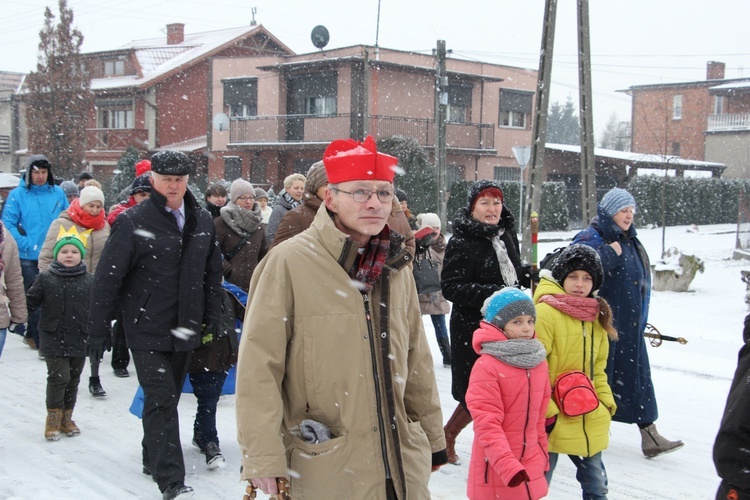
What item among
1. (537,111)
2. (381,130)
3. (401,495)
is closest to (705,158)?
(381,130)

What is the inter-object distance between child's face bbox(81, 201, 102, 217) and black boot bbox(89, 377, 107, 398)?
167cm

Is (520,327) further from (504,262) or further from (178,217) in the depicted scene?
(178,217)

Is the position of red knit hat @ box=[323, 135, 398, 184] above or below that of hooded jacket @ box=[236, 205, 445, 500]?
above

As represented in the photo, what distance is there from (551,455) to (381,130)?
96.2 ft

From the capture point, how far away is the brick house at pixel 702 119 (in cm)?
4906

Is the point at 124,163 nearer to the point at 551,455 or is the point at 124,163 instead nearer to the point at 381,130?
the point at 381,130

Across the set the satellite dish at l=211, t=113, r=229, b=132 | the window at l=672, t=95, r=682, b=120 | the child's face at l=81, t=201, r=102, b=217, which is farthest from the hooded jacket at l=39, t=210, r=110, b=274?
the window at l=672, t=95, r=682, b=120

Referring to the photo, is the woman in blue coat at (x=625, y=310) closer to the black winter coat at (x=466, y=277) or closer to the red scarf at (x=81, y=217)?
the black winter coat at (x=466, y=277)

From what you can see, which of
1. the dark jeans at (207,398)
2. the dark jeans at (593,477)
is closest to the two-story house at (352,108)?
the dark jeans at (207,398)

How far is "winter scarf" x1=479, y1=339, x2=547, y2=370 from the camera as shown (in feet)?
12.8

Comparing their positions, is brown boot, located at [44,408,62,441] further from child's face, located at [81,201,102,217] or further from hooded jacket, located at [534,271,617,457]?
hooded jacket, located at [534,271,617,457]

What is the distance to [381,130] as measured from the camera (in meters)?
33.1

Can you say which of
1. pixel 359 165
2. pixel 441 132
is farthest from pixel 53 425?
pixel 441 132

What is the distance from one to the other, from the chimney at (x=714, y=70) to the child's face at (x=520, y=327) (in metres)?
56.8
